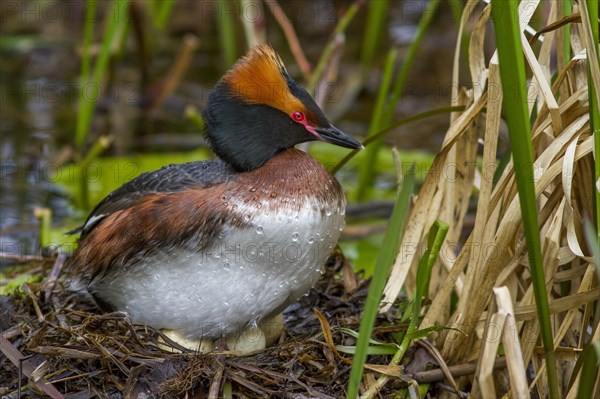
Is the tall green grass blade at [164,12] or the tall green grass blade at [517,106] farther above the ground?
the tall green grass blade at [517,106]

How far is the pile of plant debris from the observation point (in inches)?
146

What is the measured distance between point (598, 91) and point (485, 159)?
0.69 metres

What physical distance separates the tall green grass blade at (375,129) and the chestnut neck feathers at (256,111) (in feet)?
5.69

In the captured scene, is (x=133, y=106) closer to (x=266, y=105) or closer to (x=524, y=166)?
(x=266, y=105)

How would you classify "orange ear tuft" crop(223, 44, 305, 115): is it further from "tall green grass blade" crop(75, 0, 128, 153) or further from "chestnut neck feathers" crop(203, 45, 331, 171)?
"tall green grass blade" crop(75, 0, 128, 153)

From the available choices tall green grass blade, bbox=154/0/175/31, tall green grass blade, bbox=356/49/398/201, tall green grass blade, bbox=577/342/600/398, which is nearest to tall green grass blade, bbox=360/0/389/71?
tall green grass blade, bbox=356/49/398/201

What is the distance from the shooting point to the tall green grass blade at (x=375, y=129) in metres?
5.79

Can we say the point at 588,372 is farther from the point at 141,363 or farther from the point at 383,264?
the point at 141,363

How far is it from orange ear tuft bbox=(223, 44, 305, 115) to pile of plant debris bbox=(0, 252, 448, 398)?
3.05ft

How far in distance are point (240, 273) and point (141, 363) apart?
546 millimetres

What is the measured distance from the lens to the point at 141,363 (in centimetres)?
378

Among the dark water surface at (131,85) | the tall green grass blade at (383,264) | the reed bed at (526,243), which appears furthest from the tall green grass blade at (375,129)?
the tall green grass blade at (383,264)

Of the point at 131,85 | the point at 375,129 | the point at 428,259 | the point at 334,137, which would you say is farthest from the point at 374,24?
A: the point at 428,259

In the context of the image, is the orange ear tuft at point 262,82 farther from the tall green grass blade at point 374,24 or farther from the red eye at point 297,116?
the tall green grass blade at point 374,24
